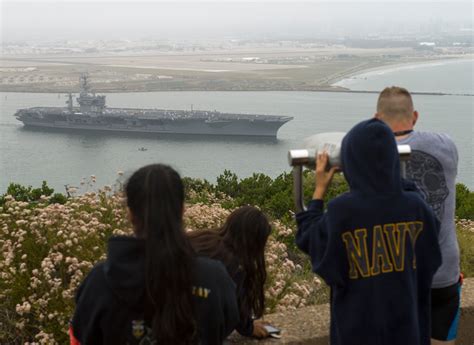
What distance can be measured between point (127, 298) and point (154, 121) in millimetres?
58019

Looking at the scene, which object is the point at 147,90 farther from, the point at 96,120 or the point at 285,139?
the point at 285,139

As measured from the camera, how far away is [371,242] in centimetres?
205

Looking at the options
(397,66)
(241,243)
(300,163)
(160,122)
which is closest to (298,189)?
(300,163)

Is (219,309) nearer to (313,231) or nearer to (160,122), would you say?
(313,231)

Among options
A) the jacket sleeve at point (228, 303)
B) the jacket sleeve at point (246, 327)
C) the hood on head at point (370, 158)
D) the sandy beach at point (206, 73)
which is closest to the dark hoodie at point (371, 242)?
the hood on head at point (370, 158)

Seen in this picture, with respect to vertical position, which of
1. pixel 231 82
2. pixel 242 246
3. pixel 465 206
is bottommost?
pixel 231 82

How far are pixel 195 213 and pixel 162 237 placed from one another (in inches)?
147

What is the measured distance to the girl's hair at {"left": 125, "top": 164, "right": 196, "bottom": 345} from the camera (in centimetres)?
172

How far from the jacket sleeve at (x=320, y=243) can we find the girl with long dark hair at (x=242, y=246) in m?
0.35

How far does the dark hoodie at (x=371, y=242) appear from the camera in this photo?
2.04m

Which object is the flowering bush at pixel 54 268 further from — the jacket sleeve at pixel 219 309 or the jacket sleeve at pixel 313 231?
the jacket sleeve at pixel 219 309

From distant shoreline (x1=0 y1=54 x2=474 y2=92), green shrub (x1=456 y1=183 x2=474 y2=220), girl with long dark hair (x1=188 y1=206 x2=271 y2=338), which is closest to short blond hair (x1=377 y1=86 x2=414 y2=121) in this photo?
girl with long dark hair (x1=188 y1=206 x2=271 y2=338)

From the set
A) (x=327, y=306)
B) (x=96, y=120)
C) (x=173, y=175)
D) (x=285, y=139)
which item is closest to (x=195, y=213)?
(x=327, y=306)

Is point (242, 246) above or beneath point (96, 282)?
beneath
